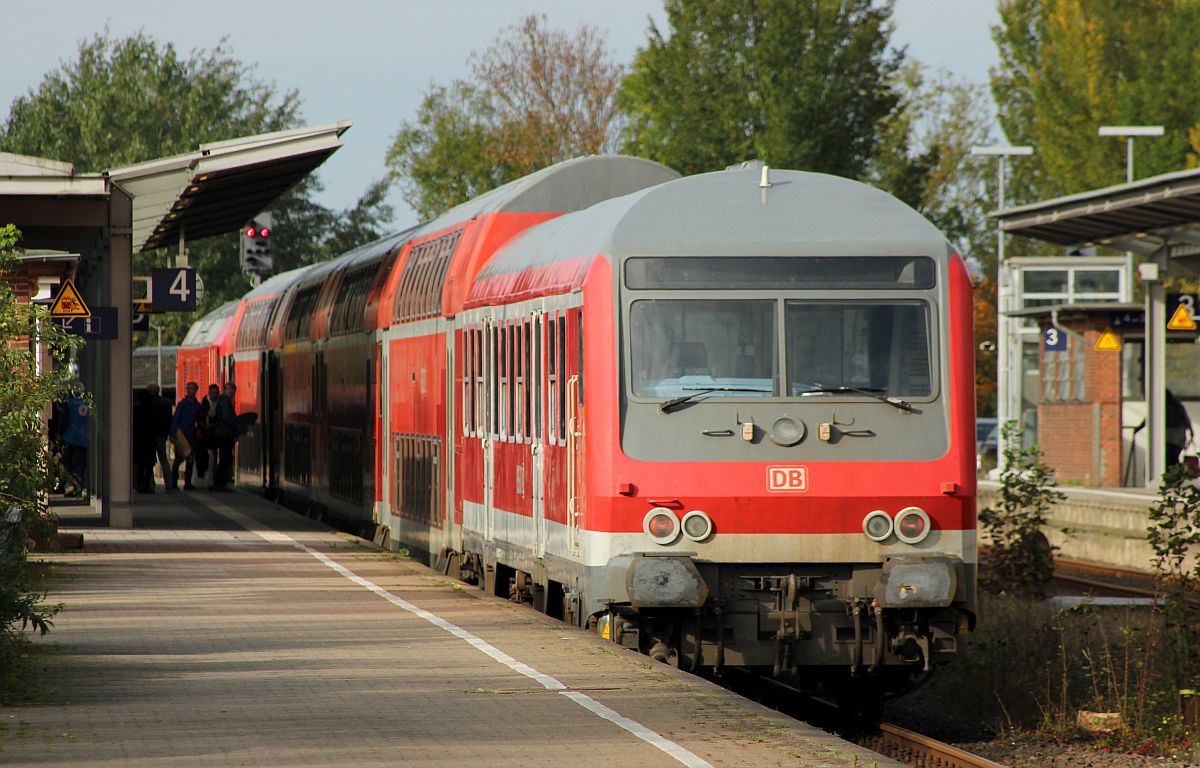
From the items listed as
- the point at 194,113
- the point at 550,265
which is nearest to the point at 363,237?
the point at 194,113

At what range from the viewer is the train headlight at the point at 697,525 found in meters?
11.6

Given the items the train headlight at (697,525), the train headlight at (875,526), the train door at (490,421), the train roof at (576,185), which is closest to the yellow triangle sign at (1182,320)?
the train roof at (576,185)

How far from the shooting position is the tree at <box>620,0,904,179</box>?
4581 centimetres

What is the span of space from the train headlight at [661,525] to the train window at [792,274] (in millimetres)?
1327

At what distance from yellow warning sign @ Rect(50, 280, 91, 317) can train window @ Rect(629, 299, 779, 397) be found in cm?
983

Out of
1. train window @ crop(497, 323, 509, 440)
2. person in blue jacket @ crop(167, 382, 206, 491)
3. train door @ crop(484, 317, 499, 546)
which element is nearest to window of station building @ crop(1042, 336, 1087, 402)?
person in blue jacket @ crop(167, 382, 206, 491)

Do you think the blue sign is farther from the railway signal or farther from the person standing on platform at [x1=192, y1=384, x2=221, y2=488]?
the railway signal

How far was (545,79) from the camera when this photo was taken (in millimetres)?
65312

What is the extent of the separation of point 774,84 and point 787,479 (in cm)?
3576

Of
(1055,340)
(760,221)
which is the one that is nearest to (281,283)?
(1055,340)

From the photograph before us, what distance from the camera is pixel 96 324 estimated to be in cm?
2112

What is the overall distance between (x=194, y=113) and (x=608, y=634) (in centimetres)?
7108

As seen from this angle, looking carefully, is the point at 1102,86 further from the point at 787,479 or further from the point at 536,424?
the point at 787,479

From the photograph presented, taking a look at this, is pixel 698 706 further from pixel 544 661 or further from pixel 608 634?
pixel 608 634
